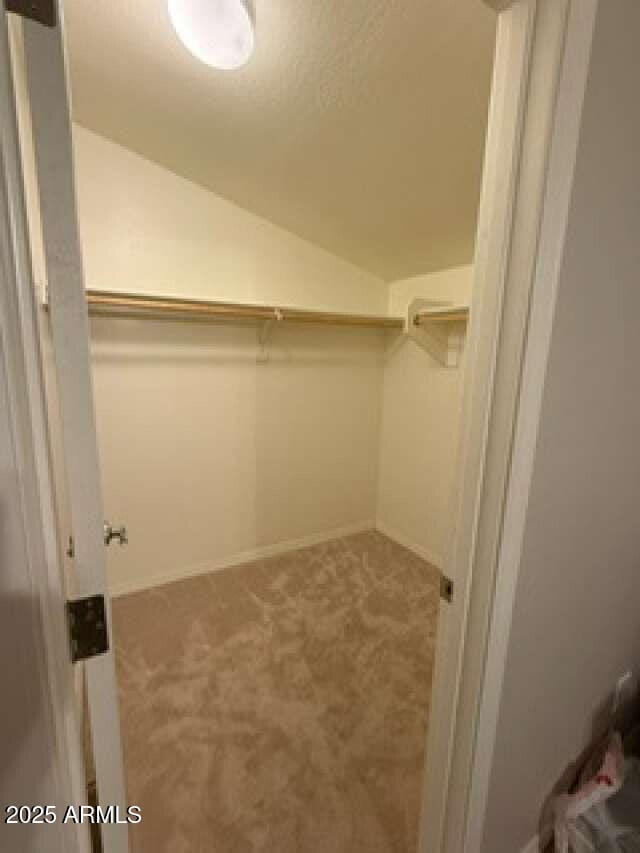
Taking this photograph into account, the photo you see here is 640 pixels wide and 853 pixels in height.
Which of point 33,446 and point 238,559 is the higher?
point 33,446

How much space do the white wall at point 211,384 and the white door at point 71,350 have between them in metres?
1.74

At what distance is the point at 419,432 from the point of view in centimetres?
267

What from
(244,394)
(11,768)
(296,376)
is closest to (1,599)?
(11,768)

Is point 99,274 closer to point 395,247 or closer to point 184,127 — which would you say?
point 184,127

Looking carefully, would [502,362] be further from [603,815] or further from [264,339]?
[264,339]

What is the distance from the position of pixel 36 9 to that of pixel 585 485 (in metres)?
1.15

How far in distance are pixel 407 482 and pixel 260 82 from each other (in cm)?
231

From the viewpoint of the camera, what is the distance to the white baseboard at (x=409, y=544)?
2.62 m

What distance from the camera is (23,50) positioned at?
15.0 inches

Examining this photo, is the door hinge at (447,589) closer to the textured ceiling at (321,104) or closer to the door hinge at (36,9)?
the door hinge at (36,9)

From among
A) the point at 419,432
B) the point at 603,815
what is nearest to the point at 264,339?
the point at 419,432

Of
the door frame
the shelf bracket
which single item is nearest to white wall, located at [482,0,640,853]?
the door frame

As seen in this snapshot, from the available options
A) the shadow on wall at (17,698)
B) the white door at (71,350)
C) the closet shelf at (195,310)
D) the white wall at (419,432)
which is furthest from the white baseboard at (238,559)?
the shadow on wall at (17,698)

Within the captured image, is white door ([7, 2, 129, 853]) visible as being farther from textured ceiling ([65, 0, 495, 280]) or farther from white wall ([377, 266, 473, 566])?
white wall ([377, 266, 473, 566])
